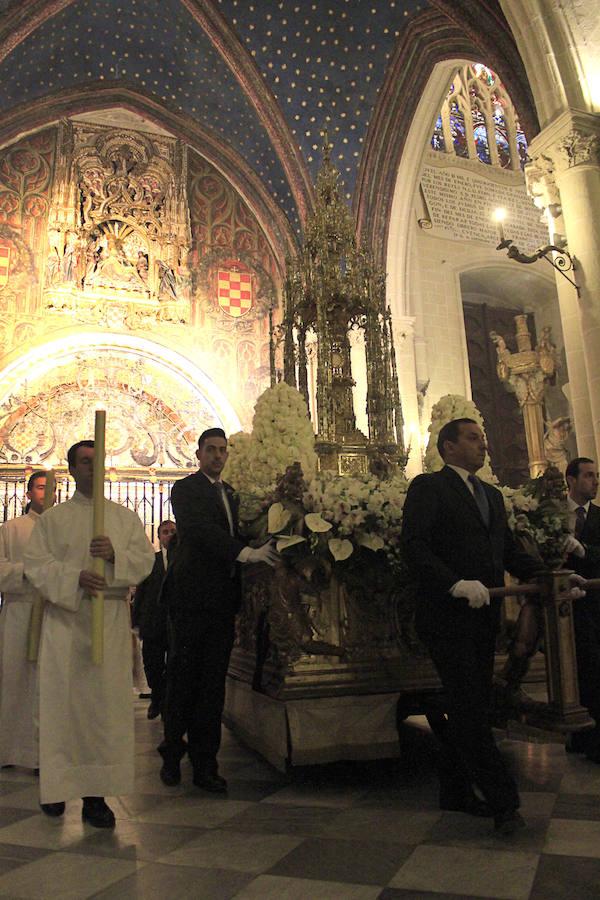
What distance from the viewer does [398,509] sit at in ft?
10.3

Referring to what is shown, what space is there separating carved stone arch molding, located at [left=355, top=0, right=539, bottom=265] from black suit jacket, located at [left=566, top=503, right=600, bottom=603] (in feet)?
18.7

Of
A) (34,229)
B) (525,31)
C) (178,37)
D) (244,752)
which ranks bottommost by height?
(244,752)

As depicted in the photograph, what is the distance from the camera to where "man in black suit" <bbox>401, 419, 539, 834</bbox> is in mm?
2225

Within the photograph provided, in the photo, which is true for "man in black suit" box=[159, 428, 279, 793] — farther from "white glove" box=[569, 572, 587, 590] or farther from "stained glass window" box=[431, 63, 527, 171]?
"stained glass window" box=[431, 63, 527, 171]

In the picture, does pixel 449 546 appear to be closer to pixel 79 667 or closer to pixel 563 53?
pixel 79 667

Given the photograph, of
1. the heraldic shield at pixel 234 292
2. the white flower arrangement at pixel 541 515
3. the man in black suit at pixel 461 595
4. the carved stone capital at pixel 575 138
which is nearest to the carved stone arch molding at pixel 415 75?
the carved stone capital at pixel 575 138

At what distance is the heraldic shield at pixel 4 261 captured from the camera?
36.4 ft

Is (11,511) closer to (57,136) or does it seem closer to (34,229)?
(34,229)

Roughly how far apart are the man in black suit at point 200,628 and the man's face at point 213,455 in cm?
13

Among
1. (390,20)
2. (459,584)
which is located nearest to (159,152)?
(390,20)

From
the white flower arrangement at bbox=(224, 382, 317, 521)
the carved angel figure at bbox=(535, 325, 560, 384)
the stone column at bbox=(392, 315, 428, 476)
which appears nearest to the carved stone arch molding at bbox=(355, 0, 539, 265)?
the stone column at bbox=(392, 315, 428, 476)

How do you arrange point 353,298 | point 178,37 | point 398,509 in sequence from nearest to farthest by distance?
point 398,509 → point 353,298 → point 178,37

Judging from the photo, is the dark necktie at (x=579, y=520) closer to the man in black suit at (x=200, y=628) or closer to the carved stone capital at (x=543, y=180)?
the man in black suit at (x=200, y=628)

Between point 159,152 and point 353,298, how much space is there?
23.2ft
